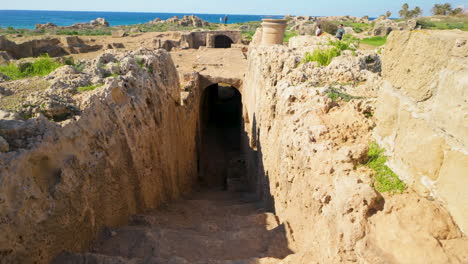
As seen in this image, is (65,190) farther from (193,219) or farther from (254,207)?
(254,207)

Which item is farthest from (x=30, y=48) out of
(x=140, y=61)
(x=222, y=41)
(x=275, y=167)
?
(x=275, y=167)

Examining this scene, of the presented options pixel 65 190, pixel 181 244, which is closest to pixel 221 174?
pixel 181 244

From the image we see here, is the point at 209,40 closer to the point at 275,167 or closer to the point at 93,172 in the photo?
the point at 275,167

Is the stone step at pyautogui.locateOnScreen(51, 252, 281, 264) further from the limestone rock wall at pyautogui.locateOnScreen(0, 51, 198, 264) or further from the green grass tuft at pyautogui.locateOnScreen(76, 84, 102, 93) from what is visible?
the green grass tuft at pyautogui.locateOnScreen(76, 84, 102, 93)

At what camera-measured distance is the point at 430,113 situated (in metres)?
2.87

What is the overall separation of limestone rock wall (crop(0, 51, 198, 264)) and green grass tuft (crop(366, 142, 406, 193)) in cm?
398

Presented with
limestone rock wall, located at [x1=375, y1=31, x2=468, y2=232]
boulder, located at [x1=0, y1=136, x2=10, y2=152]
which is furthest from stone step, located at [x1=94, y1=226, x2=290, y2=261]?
limestone rock wall, located at [x1=375, y1=31, x2=468, y2=232]

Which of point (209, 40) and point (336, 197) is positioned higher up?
point (209, 40)

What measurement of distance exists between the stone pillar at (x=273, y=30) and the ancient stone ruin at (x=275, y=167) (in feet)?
14.0

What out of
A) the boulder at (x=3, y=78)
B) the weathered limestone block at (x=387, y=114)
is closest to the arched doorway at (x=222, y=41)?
the boulder at (x=3, y=78)

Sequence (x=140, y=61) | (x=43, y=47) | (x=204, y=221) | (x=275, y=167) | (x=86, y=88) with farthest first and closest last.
Result: (x=43, y=47) < (x=140, y=61) < (x=275, y=167) < (x=204, y=221) < (x=86, y=88)

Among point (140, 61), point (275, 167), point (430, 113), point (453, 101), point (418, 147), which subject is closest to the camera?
point (453, 101)

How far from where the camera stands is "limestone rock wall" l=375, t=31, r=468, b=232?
2.54 m

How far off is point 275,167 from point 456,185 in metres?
4.48
